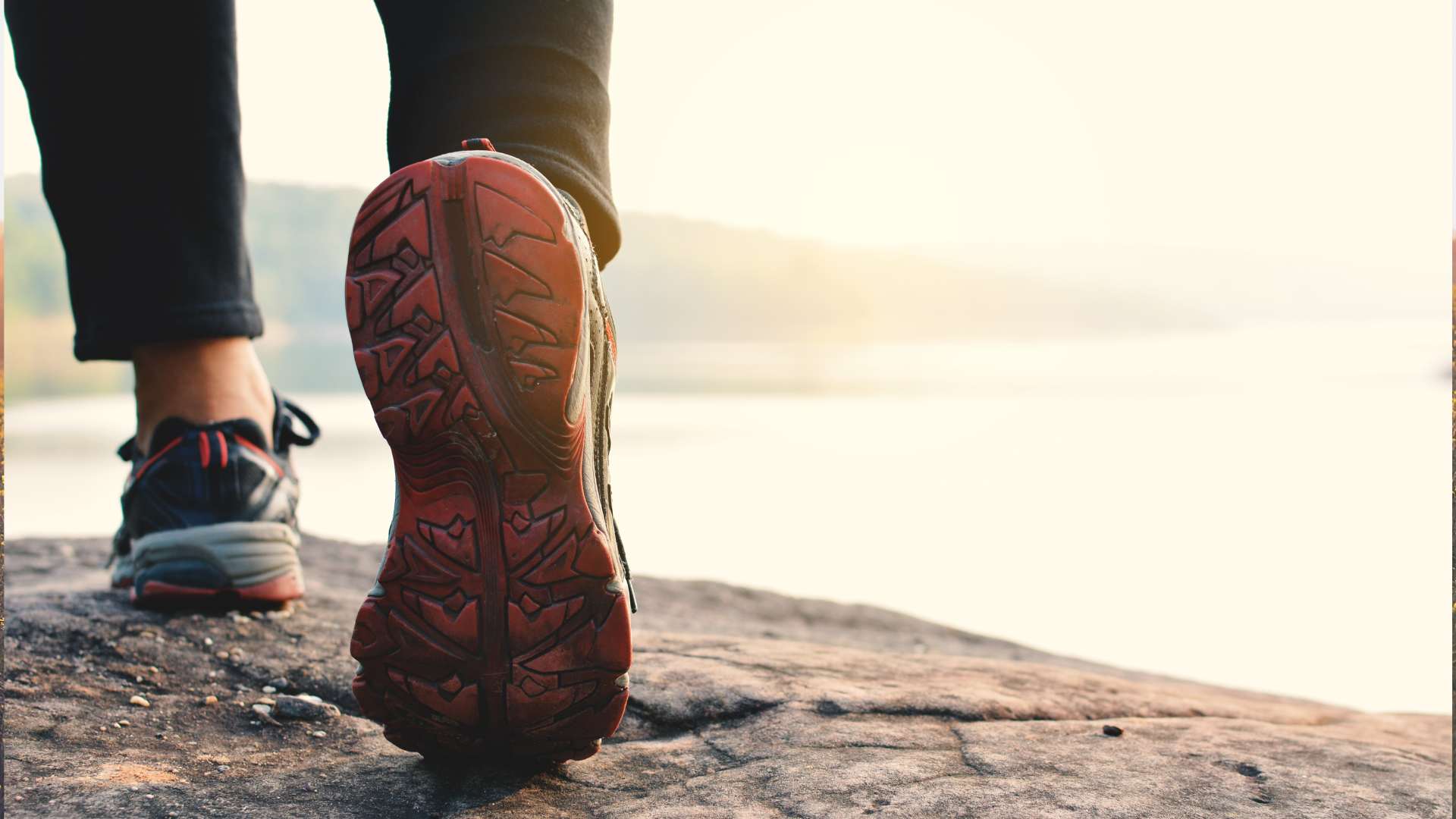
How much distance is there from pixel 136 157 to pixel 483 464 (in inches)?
35.1

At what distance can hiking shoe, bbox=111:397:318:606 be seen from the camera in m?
1.42

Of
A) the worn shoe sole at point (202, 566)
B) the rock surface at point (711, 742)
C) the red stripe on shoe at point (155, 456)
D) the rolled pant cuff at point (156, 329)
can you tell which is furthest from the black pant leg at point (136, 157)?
the rock surface at point (711, 742)

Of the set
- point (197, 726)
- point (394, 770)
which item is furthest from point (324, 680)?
point (394, 770)

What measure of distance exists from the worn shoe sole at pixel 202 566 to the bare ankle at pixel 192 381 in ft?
0.48

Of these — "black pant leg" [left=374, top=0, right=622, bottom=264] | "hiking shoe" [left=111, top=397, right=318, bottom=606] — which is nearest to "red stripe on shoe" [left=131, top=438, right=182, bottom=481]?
"hiking shoe" [left=111, top=397, right=318, bottom=606]

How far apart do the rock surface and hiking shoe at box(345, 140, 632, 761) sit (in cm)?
10

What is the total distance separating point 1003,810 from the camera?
865 millimetres

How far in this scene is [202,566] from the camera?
142 centimetres

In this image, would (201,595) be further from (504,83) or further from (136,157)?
(504,83)

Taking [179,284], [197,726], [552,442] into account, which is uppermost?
[179,284]

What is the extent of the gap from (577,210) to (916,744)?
61 centimetres

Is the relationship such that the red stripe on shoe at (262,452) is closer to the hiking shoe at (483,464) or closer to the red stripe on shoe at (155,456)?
the red stripe on shoe at (155,456)

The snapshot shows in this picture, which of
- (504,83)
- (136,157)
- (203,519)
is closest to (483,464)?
(504,83)

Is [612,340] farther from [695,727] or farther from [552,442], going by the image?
[695,727]
